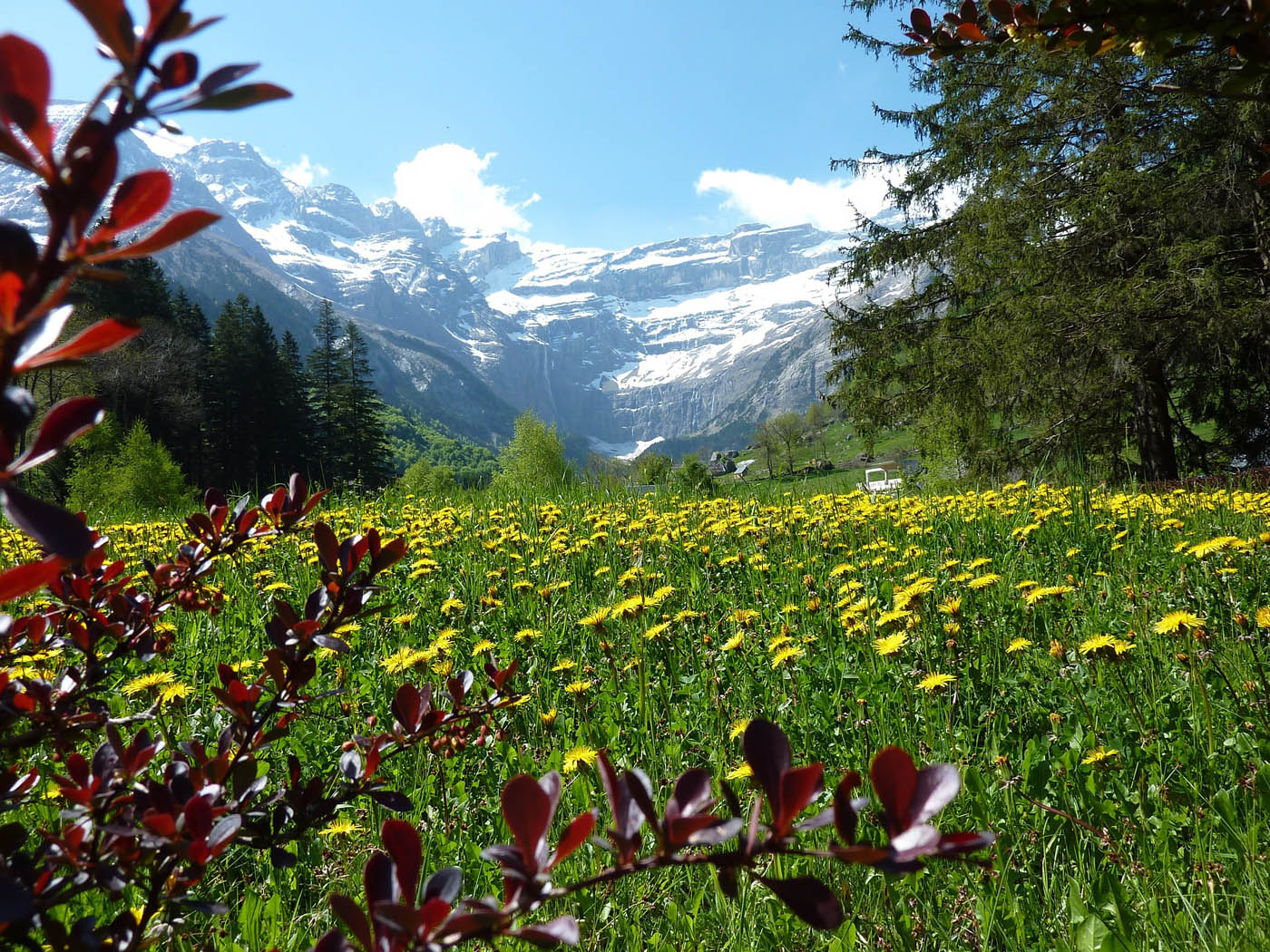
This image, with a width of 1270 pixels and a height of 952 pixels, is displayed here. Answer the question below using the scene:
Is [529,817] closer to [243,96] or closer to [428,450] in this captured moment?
[243,96]

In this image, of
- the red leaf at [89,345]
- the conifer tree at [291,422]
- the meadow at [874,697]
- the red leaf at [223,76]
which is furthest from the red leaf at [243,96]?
the conifer tree at [291,422]

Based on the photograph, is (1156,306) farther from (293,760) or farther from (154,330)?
(154,330)

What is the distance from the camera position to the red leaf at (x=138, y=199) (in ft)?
1.30

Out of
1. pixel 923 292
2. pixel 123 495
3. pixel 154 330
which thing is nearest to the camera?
pixel 923 292

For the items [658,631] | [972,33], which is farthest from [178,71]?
[658,631]

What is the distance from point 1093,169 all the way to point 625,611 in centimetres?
1050

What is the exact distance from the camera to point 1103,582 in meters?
2.91

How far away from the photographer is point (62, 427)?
43 centimetres

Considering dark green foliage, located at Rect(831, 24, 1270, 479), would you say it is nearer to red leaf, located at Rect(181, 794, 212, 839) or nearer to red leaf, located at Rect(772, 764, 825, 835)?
red leaf, located at Rect(772, 764, 825, 835)

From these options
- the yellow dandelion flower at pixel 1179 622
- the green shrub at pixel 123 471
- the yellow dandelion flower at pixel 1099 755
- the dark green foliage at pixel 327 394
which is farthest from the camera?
the dark green foliage at pixel 327 394

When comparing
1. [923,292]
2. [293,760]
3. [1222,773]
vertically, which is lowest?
[1222,773]

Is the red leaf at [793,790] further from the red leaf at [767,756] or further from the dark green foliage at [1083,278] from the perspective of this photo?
the dark green foliage at [1083,278]

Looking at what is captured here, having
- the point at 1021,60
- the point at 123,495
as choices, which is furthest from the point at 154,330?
the point at 1021,60

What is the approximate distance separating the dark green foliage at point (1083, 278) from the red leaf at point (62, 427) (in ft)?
29.3
